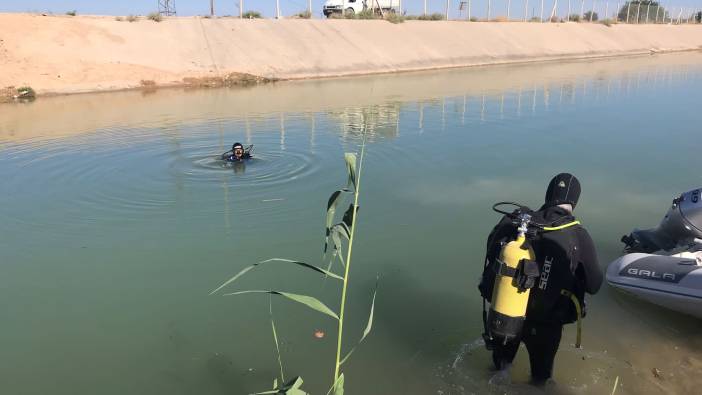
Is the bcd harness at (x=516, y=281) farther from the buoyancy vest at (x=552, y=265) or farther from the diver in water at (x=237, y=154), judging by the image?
the diver in water at (x=237, y=154)

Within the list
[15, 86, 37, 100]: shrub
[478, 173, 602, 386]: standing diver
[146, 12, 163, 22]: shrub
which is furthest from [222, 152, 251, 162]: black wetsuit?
[146, 12, 163, 22]: shrub

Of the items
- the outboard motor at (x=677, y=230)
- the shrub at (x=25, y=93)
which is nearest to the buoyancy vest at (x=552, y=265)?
the outboard motor at (x=677, y=230)

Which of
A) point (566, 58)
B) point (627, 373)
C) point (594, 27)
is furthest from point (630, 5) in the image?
point (627, 373)

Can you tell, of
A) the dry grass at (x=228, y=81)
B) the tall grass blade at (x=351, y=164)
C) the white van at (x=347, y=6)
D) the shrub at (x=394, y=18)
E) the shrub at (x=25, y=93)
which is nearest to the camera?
the tall grass blade at (x=351, y=164)

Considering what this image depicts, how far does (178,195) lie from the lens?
29.8ft

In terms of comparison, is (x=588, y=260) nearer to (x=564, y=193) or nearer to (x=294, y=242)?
(x=564, y=193)

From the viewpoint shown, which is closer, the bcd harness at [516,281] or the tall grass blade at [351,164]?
the tall grass blade at [351,164]

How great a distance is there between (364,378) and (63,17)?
31.0 m

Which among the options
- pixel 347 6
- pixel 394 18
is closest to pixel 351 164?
Answer: pixel 394 18

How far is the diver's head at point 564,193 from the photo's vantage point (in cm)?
364

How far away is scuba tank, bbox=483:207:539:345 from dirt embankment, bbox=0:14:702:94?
24.8 m

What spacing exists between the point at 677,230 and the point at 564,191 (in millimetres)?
3008

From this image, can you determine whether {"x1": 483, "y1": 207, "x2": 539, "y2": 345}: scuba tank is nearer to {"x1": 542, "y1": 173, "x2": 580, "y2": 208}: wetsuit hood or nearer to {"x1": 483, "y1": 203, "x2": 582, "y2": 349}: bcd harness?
{"x1": 483, "y1": 203, "x2": 582, "y2": 349}: bcd harness

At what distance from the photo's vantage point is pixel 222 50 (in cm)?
2925
